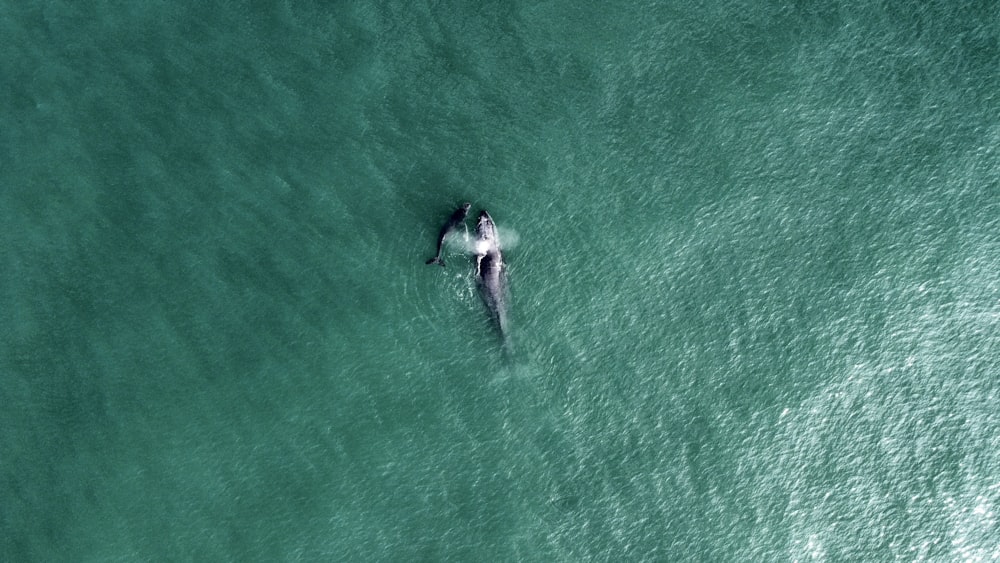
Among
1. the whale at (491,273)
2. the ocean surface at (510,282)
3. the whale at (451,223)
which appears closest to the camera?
the ocean surface at (510,282)

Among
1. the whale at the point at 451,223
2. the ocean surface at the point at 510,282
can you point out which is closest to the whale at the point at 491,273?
the ocean surface at the point at 510,282

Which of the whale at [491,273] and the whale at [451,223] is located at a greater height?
the whale at [451,223]

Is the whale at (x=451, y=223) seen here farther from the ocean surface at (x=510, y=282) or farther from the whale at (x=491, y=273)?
the whale at (x=491, y=273)

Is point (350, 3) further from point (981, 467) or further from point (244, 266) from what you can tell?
point (981, 467)

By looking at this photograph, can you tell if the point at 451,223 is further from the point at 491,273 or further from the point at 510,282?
the point at 510,282

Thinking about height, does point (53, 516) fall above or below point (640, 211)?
below

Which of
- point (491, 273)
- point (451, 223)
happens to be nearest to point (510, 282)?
point (491, 273)

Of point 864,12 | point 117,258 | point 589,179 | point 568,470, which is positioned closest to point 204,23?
point 117,258
